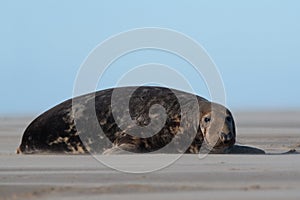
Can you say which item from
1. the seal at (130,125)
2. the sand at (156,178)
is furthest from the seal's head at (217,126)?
the sand at (156,178)

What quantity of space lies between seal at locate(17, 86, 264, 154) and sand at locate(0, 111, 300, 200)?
53.9 inches

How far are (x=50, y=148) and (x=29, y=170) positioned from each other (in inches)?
173

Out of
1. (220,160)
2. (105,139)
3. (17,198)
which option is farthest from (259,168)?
(105,139)

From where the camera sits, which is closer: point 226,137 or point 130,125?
point 226,137

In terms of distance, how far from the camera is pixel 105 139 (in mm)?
14445

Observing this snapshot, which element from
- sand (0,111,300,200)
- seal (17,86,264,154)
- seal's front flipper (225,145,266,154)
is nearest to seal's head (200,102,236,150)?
seal (17,86,264,154)

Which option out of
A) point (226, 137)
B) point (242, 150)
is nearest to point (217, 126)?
point (226, 137)

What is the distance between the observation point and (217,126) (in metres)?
14.0

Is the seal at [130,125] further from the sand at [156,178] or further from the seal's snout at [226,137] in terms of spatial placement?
the sand at [156,178]

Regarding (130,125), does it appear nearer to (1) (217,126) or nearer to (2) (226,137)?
(1) (217,126)

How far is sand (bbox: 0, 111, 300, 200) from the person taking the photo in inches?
304

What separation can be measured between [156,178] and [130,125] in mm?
5301

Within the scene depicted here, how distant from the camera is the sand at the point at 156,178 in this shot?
7.71 metres

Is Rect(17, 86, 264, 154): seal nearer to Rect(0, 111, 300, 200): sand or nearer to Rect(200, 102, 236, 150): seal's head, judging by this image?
Rect(200, 102, 236, 150): seal's head
